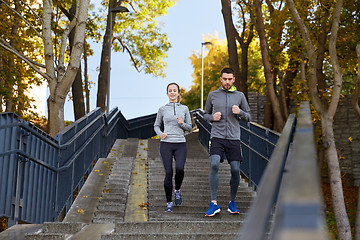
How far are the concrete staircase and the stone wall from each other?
17.4 meters

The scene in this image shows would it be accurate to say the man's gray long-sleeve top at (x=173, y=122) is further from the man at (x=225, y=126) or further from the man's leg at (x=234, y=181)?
the man's leg at (x=234, y=181)

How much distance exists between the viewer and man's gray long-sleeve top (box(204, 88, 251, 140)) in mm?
6492

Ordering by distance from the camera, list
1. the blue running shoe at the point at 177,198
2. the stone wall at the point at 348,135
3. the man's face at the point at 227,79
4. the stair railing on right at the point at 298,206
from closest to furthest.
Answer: the stair railing on right at the point at 298,206, the man's face at the point at 227,79, the blue running shoe at the point at 177,198, the stone wall at the point at 348,135

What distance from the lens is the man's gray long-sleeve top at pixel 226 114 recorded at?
6.49 m

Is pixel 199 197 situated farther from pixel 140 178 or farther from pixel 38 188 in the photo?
pixel 38 188

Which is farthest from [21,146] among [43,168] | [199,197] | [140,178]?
[140,178]

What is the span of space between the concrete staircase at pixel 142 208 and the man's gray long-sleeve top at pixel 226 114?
1.13 m

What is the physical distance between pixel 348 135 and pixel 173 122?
2155cm

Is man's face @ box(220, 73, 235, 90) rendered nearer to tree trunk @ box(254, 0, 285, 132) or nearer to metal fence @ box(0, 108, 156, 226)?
metal fence @ box(0, 108, 156, 226)

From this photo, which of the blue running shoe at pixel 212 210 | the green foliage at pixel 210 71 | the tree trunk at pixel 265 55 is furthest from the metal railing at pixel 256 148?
the green foliage at pixel 210 71

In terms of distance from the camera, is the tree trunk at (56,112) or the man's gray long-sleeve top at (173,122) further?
the tree trunk at (56,112)

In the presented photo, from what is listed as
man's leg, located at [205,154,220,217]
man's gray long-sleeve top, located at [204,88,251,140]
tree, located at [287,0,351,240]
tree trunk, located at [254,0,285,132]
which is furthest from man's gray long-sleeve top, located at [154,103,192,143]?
tree trunk, located at [254,0,285,132]

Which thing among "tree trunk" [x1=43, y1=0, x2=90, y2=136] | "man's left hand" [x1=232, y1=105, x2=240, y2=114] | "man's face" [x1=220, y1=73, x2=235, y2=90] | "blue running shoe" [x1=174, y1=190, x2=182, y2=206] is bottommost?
"blue running shoe" [x1=174, y1=190, x2=182, y2=206]

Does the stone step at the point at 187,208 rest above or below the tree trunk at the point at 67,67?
below
